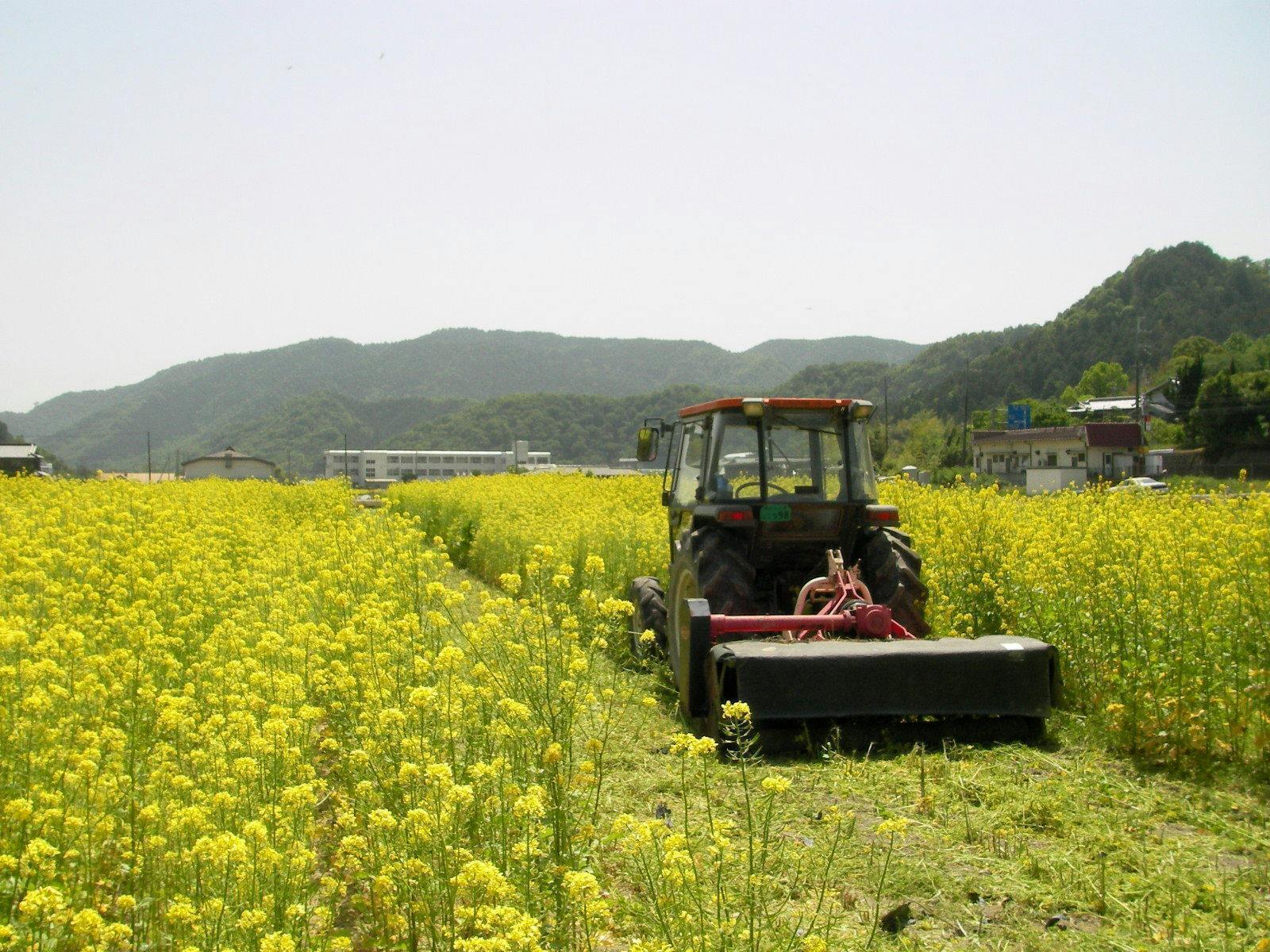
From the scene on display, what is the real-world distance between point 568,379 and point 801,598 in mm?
148647

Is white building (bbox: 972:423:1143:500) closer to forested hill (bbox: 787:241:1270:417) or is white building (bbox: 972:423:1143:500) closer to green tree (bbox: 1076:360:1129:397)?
forested hill (bbox: 787:241:1270:417)

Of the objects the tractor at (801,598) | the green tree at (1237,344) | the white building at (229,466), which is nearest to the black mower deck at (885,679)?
the tractor at (801,598)

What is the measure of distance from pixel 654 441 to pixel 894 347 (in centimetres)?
12727

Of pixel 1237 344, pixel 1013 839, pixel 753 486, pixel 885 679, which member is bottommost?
pixel 1013 839

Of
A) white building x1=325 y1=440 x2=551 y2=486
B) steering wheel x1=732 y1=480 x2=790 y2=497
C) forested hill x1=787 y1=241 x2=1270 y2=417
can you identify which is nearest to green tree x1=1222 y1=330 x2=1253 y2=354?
forested hill x1=787 y1=241 x2=1270 y2=417

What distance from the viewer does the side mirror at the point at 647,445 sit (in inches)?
304

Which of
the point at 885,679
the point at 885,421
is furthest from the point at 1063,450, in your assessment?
the point at 885,679

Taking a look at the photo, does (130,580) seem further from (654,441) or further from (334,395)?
(334,395)

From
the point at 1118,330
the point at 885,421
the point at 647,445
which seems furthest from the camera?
the point at 1118,330

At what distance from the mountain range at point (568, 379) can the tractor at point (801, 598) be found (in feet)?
134

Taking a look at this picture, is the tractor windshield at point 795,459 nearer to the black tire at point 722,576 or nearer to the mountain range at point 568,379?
the black tire at point 722,576

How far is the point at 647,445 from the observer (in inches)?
306

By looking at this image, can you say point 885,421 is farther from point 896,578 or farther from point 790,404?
point 896,578

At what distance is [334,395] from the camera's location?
474 feet
